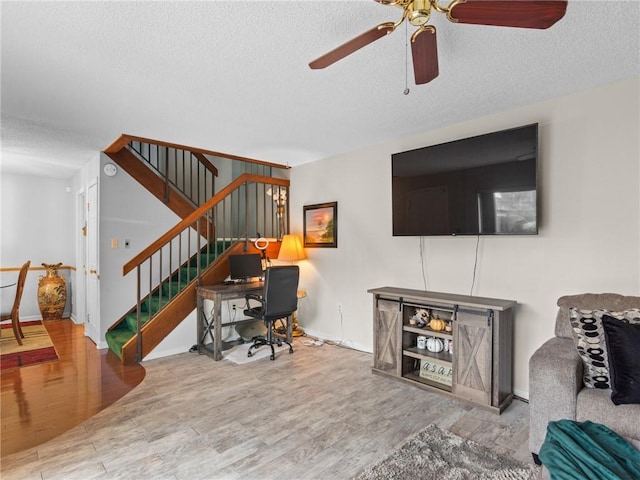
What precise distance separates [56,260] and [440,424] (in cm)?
665

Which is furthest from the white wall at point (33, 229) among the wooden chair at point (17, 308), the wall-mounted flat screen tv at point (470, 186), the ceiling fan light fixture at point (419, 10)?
the ceiling fan light fixture at point (419, 10)

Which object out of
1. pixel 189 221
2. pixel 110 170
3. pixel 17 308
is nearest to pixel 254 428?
pixel 189 221

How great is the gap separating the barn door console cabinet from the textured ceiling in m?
1.65

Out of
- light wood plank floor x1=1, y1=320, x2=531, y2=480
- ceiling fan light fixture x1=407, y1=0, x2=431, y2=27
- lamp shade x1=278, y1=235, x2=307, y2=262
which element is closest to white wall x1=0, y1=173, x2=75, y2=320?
lamp shade x1=278, y1=235, x2=307, y2=262

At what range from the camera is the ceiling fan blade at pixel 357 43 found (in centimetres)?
141

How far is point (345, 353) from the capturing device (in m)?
4.00

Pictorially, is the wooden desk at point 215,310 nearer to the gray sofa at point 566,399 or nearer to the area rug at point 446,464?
the area rug at point 446,464

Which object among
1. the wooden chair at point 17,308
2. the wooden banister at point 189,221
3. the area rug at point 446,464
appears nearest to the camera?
the area rug at point 446,464

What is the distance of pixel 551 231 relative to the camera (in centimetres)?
271

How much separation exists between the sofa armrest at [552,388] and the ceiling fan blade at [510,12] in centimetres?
169

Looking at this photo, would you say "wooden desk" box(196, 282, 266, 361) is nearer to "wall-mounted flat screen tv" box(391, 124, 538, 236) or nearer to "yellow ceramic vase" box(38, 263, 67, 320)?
"wall-mounted flat screen tv" box(391, 124, 538, 236)

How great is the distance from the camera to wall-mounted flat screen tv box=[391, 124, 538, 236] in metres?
2.62

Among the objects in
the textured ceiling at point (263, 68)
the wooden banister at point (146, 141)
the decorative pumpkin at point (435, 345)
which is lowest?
the decorative pumpkin at point (435, 345)

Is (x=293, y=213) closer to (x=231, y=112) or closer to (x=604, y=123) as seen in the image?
(x=231, y=112)
